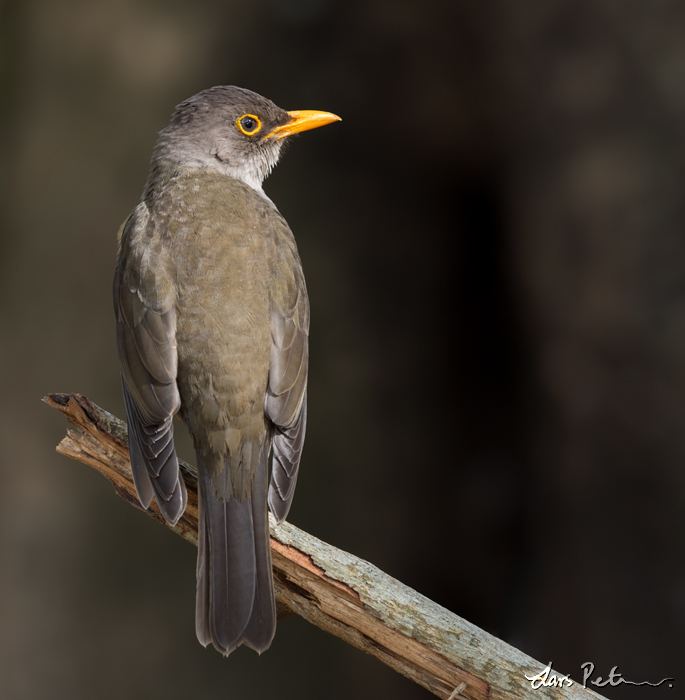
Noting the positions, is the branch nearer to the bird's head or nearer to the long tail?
the long tail

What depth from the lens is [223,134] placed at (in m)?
2.91

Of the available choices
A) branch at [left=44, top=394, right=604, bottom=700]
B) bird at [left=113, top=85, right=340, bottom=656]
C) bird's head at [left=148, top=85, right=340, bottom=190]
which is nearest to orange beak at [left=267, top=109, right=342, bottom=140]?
bird's head at [left=148, top=85, right=340, bottom=190]

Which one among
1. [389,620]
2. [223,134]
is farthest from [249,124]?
[389,620]

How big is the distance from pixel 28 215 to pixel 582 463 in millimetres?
3504

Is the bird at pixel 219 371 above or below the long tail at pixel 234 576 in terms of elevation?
above

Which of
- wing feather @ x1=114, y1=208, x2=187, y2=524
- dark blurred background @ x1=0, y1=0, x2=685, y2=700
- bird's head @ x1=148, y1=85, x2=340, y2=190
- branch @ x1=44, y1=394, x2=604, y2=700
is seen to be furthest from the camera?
dark blurred background @ x1=0, y1=0, x2=685, y2=700

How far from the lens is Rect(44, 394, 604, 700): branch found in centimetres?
198

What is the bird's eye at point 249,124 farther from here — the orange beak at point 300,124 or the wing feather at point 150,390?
the wing feather at point 150,390

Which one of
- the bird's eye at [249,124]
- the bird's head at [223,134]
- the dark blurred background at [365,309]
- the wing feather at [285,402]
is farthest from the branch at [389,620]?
the dark blurred background at [365,309]

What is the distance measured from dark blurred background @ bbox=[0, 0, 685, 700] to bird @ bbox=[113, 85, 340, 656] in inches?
67.4

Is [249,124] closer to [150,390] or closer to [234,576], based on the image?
[150,390]

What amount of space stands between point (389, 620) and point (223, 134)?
1949 mm

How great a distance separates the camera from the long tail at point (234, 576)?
2033 mm

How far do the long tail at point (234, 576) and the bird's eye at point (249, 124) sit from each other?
5.07 feet
